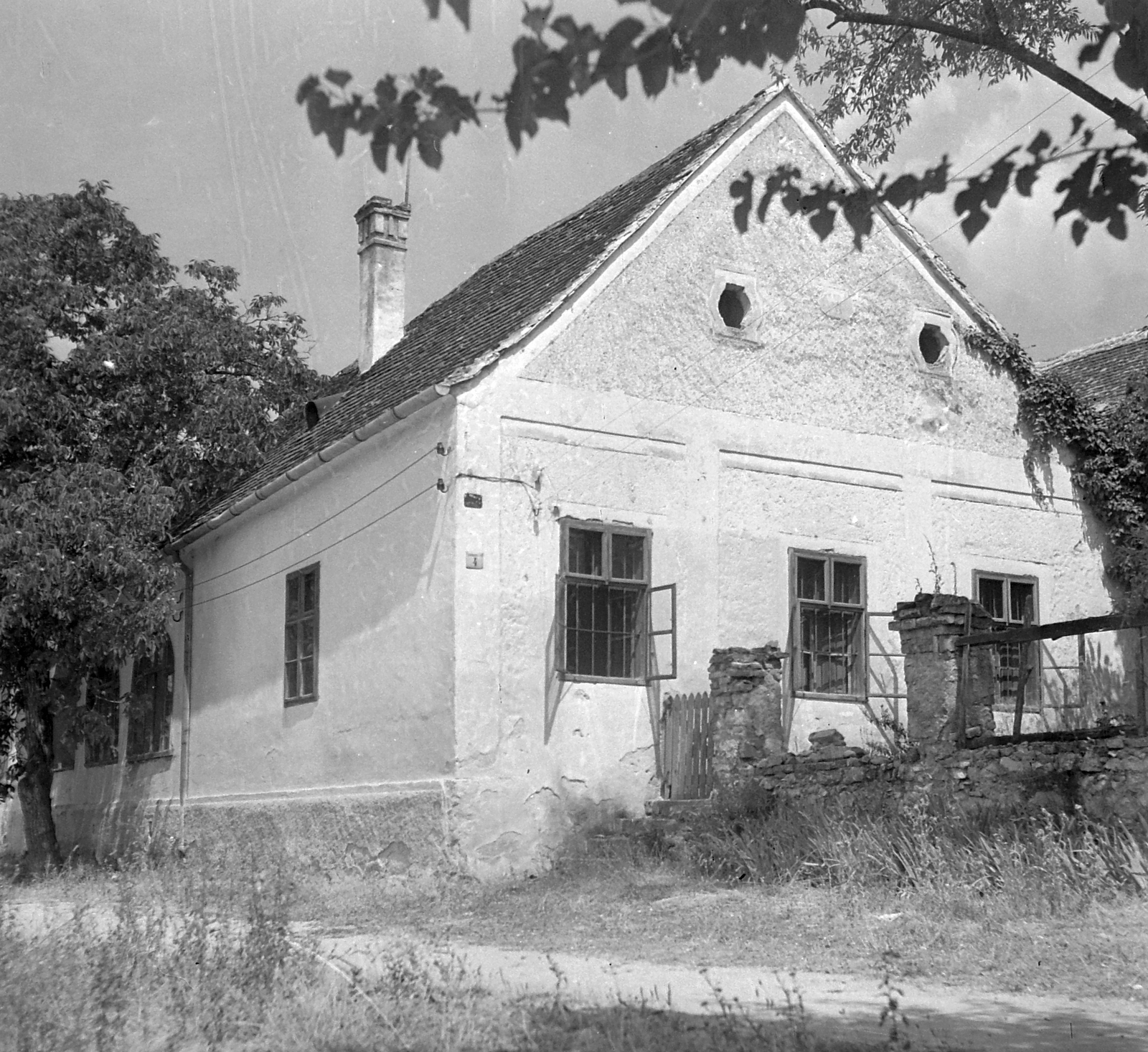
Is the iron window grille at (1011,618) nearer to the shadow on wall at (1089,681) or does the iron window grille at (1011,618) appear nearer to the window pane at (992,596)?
the window pane at (992,596)

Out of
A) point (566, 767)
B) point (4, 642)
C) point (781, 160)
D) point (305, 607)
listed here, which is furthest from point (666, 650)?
point (4, 642)

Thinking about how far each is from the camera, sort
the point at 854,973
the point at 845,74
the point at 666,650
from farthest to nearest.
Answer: the point at 666,650, the point at 845,74, the point at 854,973

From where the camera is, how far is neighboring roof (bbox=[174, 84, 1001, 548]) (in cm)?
1490

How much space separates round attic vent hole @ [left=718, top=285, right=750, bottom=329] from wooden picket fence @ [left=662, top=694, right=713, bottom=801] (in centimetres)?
416

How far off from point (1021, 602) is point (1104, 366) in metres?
9.27

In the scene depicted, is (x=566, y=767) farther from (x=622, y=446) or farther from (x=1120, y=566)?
(x=1120, y=566)

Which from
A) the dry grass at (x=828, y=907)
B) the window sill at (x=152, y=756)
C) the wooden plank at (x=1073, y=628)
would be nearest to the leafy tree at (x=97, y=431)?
the window sill at (x=152, y=756)

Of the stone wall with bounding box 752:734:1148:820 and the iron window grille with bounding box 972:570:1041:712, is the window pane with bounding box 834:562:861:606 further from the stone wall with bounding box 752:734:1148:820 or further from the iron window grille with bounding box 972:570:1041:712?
the stone wall with bounding box 752:734:1148:820

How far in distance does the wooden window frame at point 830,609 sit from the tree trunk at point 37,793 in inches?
397

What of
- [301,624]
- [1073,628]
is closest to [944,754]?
[1073,628]

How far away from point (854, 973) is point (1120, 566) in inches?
429

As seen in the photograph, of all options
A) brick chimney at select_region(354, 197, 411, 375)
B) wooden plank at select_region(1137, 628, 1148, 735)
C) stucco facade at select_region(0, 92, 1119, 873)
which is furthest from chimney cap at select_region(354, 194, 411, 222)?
wooden plank at select_region(1137, 628, 1148, 735)

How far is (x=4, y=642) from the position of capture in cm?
1770

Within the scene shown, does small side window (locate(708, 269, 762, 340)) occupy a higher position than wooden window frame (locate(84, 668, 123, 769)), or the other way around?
→ small side window (locate(708, 269, 762, 340))
